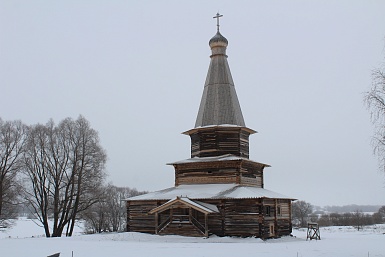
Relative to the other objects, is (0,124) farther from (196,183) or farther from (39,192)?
(196,183)

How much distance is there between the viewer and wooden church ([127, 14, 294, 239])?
91.6 feet

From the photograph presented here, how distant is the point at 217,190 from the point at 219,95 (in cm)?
763

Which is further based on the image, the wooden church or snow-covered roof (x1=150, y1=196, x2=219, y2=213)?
the wooden church

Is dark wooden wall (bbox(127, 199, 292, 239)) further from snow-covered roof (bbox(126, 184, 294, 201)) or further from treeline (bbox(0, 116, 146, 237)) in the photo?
treeline (bbox(0, 116, 146, 237))

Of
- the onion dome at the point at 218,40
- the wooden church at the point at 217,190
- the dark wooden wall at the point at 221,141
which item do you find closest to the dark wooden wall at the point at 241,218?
the wooden church at the point at 217,190

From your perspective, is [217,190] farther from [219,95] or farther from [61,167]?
[61,167]

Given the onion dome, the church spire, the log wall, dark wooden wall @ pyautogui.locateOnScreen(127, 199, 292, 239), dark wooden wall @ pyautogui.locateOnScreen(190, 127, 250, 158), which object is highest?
the onion dome

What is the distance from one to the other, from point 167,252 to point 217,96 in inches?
657

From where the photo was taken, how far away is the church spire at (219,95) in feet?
105

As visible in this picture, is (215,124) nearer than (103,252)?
No

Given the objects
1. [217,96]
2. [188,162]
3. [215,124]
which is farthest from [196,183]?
[217,96]

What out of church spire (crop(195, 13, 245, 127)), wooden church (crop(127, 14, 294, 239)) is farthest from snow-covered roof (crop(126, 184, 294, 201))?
church spire (crop(195, 13, 245, 127))

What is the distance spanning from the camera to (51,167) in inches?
1307

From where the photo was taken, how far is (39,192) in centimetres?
3278
